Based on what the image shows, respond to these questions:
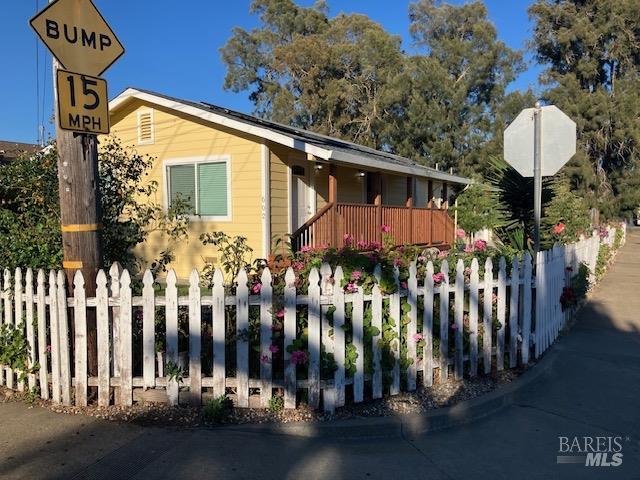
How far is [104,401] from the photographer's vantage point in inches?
161

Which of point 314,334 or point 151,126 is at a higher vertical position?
point 151,126

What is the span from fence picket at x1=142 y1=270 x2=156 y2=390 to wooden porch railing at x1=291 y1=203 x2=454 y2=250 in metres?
4.08

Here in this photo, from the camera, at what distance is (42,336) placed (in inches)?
168

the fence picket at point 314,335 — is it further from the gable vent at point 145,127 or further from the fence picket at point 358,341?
the gable vent at point 145,127

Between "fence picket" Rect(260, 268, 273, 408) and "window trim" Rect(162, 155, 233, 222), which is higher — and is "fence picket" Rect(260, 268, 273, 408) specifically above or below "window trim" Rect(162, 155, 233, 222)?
below

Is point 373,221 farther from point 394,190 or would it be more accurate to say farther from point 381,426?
point 381,426

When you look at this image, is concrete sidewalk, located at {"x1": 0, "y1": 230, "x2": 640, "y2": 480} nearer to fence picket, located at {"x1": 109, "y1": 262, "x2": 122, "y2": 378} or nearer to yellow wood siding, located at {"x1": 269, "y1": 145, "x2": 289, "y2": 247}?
fence picket, located at {"x1": 109, "y1": 262, "x2": 122, "y2": 378}

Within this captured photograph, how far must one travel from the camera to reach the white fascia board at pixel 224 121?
9.84 metres

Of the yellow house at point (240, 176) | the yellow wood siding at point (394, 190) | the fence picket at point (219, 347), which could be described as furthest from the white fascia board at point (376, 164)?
the fence picket at point (219, 347)

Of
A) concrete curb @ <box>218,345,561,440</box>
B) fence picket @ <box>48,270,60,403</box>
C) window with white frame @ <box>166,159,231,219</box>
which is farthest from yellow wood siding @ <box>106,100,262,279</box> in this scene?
concrete curb @ <box>218,345,561,440</box>

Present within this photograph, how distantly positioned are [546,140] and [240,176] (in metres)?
6.66


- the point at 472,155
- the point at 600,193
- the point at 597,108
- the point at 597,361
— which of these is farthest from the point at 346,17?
the point at 597,361

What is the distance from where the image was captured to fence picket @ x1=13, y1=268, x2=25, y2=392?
4.37 m

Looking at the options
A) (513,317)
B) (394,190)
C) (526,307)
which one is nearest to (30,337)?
(513,317)
